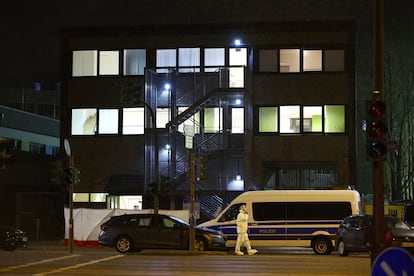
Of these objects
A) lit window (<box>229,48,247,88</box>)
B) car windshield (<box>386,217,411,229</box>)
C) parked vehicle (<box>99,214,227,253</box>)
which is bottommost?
parked vehicle (<box>99,214,227,253</box>)

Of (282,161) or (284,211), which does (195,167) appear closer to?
(284,211)

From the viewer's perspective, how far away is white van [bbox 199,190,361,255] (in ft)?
98.2

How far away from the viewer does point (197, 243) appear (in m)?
29.0

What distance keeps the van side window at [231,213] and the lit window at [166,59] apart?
13.8 m

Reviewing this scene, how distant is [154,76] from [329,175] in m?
10.6

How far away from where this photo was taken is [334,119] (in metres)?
41.7

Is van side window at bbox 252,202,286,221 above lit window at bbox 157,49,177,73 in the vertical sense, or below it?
below

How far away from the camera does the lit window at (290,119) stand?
4191cm

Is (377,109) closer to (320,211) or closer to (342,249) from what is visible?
(342,249)

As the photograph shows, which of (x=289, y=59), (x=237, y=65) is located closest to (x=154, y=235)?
(x=237, y=65)

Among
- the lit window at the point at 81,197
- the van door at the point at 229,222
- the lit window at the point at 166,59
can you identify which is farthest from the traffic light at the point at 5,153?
the lit window at the point at 81,197

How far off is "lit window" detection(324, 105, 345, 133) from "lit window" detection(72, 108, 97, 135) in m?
12.7

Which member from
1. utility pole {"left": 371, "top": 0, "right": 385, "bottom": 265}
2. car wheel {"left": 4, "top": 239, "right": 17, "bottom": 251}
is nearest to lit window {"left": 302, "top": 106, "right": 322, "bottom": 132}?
car wheel {"left": 4, "top": 239, "right": 17, "bottom": 251}

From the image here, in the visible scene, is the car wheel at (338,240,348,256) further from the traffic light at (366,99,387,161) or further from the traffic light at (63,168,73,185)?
the traffic light at (366,99,387,161)
